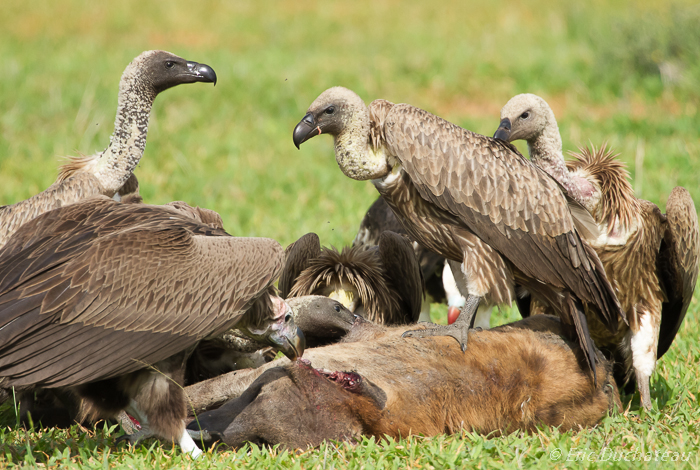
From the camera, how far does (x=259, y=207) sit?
802cm

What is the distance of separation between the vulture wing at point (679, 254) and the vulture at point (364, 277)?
4.68 feet

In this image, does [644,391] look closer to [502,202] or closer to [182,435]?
[502,202]

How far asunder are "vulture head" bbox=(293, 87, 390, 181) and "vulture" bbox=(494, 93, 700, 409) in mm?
847

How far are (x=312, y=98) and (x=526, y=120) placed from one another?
701cm

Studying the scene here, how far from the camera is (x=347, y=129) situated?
4.18 m

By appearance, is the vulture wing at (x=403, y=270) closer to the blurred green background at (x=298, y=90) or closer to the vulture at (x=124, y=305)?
the vulture at (x=124, y=305)

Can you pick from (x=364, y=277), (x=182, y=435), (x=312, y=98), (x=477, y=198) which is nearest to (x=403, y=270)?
(x=364, y=277)

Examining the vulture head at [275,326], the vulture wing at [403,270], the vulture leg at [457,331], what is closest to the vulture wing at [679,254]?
the vulture leg at [457,331]

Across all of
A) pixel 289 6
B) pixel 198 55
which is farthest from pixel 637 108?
pixel 289 6

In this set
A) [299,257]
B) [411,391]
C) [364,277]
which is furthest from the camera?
[299,257]

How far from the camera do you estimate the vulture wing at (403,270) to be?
4910mm

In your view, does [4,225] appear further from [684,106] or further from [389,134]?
[684,106]

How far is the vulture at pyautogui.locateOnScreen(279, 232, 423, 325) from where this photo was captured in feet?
15.9

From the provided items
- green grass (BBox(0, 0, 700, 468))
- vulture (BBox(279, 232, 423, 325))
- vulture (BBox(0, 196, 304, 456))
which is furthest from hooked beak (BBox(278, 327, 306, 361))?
vulture (BBox(279, 232, 423, 325))
